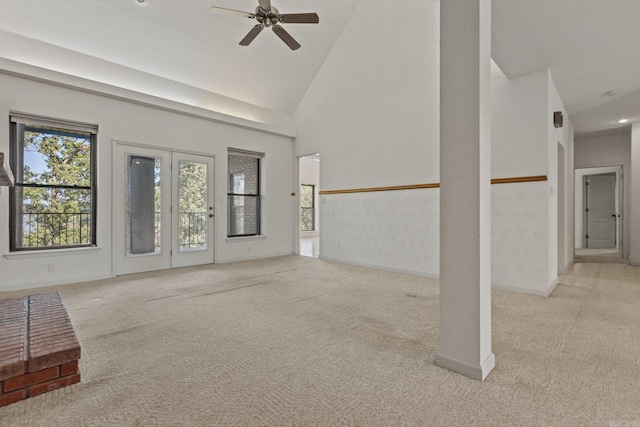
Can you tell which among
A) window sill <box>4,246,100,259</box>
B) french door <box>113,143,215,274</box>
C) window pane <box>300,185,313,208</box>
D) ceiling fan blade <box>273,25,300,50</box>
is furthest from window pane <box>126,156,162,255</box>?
window pane <box>300,185,313,208</box>

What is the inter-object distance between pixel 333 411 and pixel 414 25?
544 cm

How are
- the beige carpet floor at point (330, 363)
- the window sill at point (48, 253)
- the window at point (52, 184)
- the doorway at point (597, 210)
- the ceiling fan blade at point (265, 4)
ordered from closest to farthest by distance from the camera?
the beige carpet floor at point (330, 363) < the ceiling fan blade at point (265, 4) < the window sill at point (48, 253) < the window at point (52, 184) < the doorway at point (597, 210)

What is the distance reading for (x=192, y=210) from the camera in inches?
218

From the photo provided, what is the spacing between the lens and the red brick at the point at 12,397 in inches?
61.3

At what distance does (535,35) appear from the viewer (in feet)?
9.46

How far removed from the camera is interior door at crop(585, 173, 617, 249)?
7.83 m

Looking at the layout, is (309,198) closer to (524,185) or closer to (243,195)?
(243,195)

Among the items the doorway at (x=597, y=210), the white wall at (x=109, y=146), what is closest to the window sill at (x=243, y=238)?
the white wall at (x=109, y=146)

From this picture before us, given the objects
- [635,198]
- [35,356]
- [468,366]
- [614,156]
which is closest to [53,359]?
[35,356]

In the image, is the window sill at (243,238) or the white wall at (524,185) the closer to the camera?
the white wall at (524,185)

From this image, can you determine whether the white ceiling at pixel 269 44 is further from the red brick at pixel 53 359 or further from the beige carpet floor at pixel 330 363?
the red brick at pixel 53 359

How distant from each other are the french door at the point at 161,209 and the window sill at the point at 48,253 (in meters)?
0.36

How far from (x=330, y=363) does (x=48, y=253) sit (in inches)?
167

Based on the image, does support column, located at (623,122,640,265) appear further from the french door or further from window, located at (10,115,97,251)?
window, located at (10,115,97,251)
